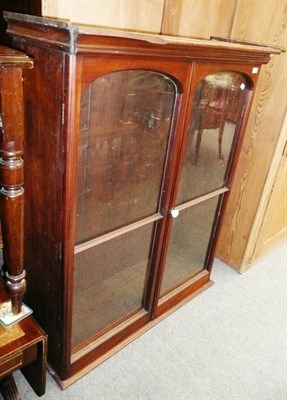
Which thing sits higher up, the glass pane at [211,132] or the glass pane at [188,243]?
the glass pane at [211,132]

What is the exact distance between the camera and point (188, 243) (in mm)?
1782

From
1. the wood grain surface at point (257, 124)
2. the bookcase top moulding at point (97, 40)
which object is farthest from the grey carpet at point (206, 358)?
the bookcase top moulding at point (97, 40)

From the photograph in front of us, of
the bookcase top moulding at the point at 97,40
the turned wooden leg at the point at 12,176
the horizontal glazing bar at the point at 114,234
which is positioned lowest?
the horizontal glazing bar at the point at 114,234

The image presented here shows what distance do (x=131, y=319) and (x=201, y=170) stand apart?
2.51 ft

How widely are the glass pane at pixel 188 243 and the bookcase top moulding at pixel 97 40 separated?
749mm

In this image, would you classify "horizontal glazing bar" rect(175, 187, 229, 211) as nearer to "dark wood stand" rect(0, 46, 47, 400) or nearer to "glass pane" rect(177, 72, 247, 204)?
"glass pane" rect(177, 72, 247, 204)

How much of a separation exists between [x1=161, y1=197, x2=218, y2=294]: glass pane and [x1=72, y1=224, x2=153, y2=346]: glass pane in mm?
188

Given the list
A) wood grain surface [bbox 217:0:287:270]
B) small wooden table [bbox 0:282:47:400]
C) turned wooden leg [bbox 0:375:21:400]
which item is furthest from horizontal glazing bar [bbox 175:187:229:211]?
turned wooden leg [bbox 0:375:21:400]

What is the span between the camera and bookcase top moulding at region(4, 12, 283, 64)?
2.60 ft

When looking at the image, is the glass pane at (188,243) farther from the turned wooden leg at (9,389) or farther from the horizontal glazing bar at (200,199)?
the turned wooden leg at (9,389)

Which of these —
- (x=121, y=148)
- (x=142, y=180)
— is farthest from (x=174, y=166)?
(x=121, y=148)

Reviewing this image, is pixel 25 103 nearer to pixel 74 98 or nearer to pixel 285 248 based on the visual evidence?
pixel 74 98

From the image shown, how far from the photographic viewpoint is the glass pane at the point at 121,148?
1.03 metres

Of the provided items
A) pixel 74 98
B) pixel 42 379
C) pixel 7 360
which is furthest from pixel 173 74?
pixel 42 379
